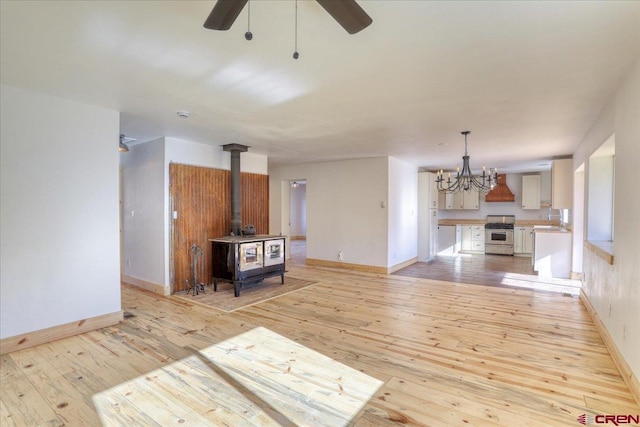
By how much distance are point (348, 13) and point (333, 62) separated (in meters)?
0.98

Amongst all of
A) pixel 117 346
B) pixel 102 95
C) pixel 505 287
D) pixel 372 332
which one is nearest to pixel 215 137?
pixel 102 95

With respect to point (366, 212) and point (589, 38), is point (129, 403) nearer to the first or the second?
point (589, 38)

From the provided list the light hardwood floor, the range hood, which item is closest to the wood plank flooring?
the light hardwood floor

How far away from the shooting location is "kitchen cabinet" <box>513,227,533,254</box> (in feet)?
29.3

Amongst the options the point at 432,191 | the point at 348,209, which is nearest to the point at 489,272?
the point at 432,191

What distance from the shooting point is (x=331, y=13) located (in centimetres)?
143

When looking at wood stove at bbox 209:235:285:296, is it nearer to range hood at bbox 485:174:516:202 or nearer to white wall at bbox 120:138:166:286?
white wall at bbox 120:138:166:286

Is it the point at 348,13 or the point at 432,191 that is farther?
the point at 432,191

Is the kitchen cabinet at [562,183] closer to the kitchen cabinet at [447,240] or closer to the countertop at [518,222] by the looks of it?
the countertop at [518,222]

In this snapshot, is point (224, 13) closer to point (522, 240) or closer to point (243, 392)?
point (243, 392)

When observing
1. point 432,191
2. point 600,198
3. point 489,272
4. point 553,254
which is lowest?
point 489,272

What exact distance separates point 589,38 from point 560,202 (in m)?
5.12

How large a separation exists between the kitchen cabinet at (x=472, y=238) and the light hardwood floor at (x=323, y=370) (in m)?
5.59

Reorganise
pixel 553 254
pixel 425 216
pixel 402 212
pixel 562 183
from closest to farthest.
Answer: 1. pixel 553 254
2. pixel 562 183
3. pixel 402 212
4. pixel 425 216
